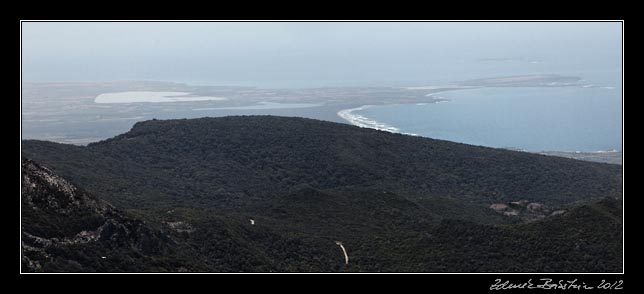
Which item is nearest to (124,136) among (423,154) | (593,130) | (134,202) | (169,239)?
(134,202)

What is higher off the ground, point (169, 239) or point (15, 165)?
point (15, 165)

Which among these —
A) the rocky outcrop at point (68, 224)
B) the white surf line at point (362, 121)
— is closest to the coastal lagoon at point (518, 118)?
the white surf line at point (362, 121)

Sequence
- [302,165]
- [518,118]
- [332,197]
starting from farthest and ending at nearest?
[518,118] → [302,165] → [332,197]

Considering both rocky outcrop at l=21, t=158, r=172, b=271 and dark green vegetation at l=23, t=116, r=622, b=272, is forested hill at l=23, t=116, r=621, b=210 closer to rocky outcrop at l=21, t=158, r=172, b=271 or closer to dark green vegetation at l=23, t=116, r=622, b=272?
dark green vegetation at l=23, t=116, r=622, b=272

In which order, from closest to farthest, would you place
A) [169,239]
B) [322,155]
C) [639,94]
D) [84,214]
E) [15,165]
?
[15,165] → [639,94] → [84,214] → [169,239] → [322,155]

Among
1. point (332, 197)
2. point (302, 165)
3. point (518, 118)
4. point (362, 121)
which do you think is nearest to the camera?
point (332, 197)

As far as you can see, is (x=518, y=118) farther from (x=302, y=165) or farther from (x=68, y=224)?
(x=68, y=224)

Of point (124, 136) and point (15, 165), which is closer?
point (15, 165)

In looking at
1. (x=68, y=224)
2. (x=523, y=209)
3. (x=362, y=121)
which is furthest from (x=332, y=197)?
(x=362, y=121)

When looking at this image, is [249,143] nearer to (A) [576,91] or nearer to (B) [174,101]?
(B) [174,101]
